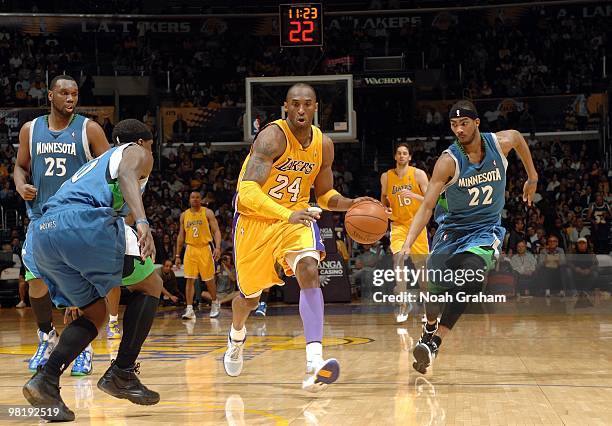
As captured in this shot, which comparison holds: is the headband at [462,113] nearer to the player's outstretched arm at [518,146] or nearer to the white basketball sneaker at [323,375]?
the player's outstretched arm at [518,146]

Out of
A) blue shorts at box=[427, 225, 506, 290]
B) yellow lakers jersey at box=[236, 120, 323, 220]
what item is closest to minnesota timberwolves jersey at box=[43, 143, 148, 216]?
yellow lakers jersey at box=[236, 120, 323, 220]

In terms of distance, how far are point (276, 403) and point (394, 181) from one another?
6319 mm

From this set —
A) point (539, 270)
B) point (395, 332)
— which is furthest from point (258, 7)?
point (395, 332)

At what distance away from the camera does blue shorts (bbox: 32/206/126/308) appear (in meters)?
4.29

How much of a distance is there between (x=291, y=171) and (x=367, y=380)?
59.2 inches

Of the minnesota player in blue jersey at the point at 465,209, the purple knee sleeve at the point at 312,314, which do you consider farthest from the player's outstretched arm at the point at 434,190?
the purple knee sleeve at the point at 312,314

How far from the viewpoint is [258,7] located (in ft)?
83.5

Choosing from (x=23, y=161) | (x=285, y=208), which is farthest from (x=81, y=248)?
(x=23, y=161)

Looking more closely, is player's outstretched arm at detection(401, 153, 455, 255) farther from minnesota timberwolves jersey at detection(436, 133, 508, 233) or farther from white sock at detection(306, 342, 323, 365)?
white sock at detection(306, 342, 323, 365)

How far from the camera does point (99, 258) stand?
14.2ft

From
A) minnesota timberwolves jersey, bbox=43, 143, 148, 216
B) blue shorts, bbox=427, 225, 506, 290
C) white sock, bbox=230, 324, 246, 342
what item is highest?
minnesota timberwolves jersey, bbox=43, 143, 148, 216

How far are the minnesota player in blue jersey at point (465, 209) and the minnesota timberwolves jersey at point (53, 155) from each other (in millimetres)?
2466

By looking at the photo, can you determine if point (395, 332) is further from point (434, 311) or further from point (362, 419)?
point (362, 419)

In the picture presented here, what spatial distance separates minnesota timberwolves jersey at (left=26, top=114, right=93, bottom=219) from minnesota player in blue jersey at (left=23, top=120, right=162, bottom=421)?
5.13 ft
